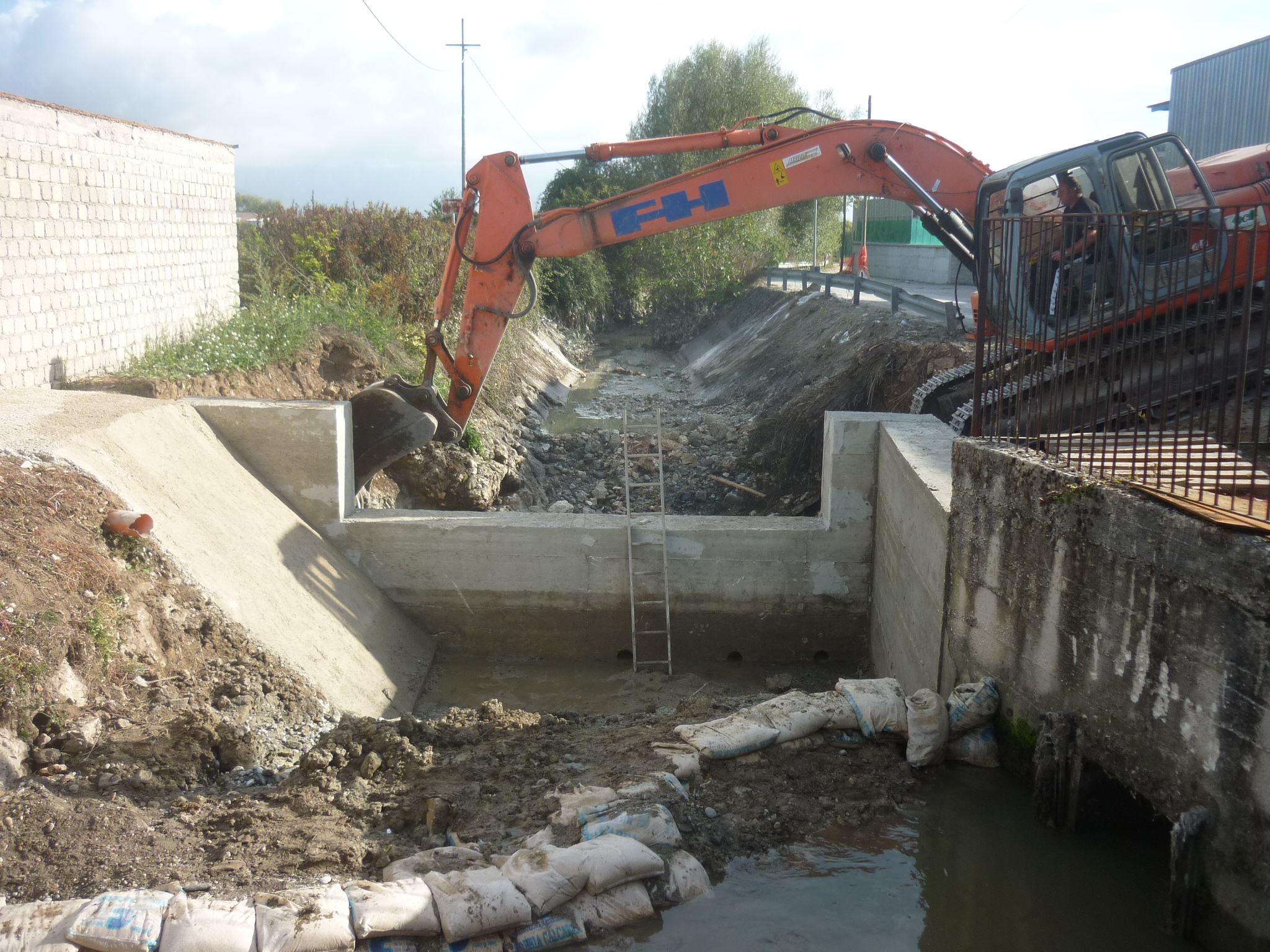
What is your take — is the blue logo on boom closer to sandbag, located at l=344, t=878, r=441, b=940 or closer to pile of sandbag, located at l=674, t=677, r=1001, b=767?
pile of sandbag, located at l=674, t=677, r=1001, b=767

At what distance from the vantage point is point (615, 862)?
4.18m

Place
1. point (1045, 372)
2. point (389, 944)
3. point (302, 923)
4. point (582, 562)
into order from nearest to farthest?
point (302, 923)
point (389, 944)
point (1045, 372)
point (582, 562)

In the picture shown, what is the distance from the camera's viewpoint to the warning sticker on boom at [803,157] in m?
8.66

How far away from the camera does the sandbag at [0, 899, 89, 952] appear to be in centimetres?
351

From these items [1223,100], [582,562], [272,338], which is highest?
[1223,100]

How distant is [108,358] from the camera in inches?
409

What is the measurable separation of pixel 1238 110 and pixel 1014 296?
61.5 ft

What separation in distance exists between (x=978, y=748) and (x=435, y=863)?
3092 mm

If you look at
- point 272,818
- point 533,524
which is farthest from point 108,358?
point 272,818

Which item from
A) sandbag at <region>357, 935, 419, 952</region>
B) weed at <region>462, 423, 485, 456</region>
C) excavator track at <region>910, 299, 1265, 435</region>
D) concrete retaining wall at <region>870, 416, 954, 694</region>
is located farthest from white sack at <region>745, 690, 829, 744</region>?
weed at <region>462, 423, 485, 456</region>

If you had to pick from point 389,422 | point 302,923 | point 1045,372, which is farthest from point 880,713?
point 389,422

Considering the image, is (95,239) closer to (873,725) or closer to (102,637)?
(102,637)

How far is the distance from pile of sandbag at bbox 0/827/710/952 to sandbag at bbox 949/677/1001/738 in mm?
1861

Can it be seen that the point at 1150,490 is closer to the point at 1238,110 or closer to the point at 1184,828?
the point at 1184,828
